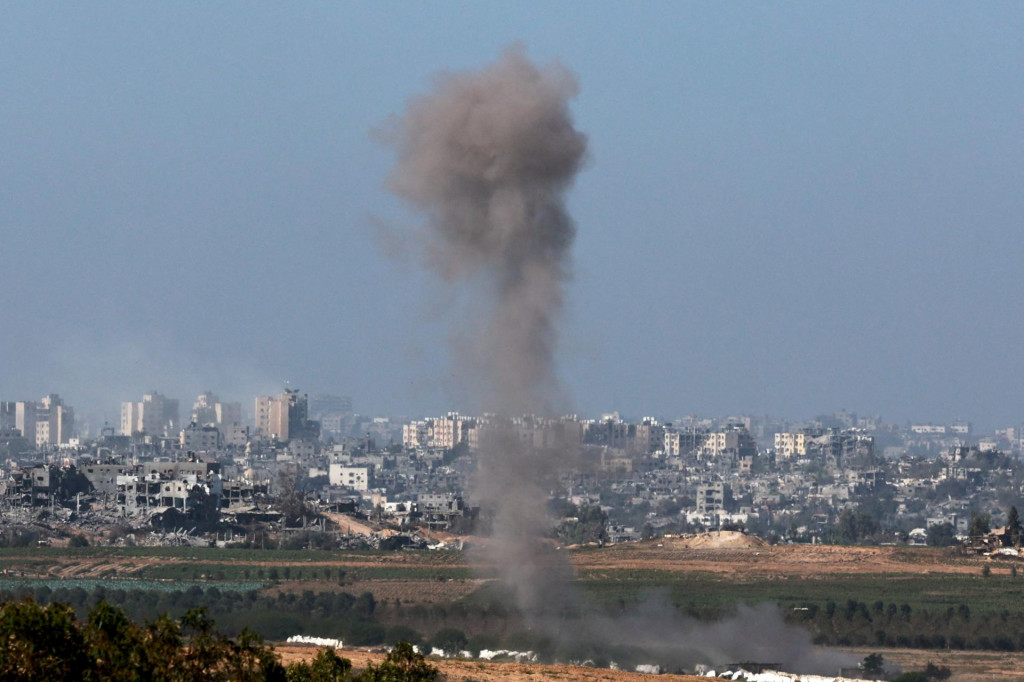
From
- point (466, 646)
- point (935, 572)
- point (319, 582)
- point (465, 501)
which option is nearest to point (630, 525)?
point (465, 501)

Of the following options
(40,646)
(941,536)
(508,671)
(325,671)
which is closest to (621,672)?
(508,671)

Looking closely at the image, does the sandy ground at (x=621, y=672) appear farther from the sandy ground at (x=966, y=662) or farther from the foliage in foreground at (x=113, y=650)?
the foliage in foreground at (x=113, y=650)

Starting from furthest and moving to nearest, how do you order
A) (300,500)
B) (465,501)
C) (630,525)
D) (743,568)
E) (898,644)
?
(630,525), (465,501), (300,500), (743,568), (898,644)

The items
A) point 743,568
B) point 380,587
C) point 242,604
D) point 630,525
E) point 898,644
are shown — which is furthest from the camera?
point 630,525

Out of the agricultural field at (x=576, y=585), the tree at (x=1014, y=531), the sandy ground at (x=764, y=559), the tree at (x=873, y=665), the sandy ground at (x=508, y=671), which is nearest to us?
the sandy ground at (x=508, y=671)

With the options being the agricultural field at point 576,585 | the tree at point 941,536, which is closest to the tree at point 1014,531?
the agricultural field at point 576,585

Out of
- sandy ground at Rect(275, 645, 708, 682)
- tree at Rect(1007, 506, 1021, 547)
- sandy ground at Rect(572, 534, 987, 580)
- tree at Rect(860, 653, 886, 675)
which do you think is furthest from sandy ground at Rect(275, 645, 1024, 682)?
tree at Rect(1007, 506, 1021, 547)

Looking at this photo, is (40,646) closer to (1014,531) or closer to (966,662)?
(966,662)

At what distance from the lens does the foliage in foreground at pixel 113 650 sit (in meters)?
23.8

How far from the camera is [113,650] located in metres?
24.4

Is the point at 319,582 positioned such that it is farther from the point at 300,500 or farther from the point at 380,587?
the point at 300,500

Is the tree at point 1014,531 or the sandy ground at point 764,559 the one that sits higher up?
the tree at point 1014,531

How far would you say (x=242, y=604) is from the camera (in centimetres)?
6988

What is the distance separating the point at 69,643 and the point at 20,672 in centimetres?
83
